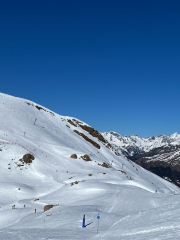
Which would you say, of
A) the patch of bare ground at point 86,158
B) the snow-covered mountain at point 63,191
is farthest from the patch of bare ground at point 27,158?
the patch of bare ground at point 86,158

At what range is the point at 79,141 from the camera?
7088 cm

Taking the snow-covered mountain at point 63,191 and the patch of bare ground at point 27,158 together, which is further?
the patch of bare ground at point 27,158

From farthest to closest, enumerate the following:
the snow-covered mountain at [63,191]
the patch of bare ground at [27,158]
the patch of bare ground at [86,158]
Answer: the patch of bare ground at [86,158] < the patch of bare ground at [27,158] < the snow-covered mountain at [63,191]

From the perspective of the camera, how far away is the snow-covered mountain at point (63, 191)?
1354cm

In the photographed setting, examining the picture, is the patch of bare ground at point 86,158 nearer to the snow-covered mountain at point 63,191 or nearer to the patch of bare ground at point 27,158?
the snow-covered mountain at point 63,191

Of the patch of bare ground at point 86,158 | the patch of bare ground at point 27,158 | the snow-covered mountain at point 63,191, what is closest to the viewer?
the snow-covered mountain at point 63,191

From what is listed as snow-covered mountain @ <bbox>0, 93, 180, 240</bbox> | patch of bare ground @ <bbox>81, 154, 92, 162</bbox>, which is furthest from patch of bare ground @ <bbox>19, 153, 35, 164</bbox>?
patch of bare ground @ <bbox>81, 154, 92, 162</bbox>

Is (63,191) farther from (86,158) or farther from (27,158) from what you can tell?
(86,158)

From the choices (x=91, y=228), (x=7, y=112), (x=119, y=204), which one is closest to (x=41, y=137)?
(x=7, y=112)

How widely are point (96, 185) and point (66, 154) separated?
2145 centimetres

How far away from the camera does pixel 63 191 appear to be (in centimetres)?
3319

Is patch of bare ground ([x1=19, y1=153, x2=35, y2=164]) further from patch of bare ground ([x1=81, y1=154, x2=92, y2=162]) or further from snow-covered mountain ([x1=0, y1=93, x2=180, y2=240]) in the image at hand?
patch of bare ground ([x1=81, y1=154, x2=92, y2=162])

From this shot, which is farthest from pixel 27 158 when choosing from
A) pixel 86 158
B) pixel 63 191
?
pixel 63 191

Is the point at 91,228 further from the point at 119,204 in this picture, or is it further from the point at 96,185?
the point at 96,185
